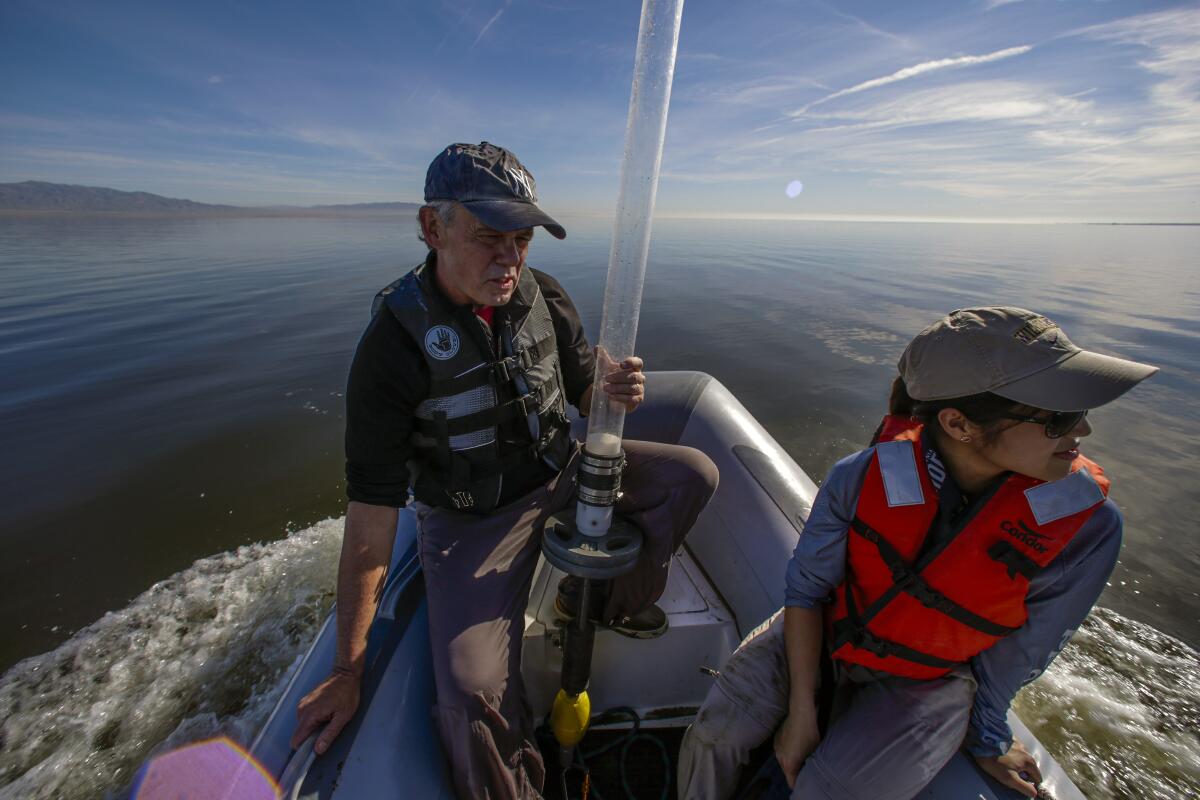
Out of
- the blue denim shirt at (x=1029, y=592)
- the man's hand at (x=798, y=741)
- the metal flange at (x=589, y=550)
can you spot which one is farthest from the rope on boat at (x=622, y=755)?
the blue denim shirt at (x=1029, y=592)

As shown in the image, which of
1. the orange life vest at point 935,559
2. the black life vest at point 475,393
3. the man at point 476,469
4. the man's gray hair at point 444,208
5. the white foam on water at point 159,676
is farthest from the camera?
the white foam on water at point 159,676

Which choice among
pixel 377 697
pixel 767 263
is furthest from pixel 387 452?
pixel 767 263

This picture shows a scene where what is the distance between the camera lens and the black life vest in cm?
159

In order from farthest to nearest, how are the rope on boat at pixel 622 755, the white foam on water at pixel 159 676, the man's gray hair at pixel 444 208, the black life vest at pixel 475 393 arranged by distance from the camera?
1. the white foam on water at pixel 159 676
2. the rope on boat at pixel 622 755
3. the black life vest at pixel 475 393
4. the man's gray hair at pixel 444 208

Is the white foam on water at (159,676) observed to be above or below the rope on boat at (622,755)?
below

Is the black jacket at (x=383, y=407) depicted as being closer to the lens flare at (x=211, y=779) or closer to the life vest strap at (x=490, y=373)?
the life vest strap at (x=490, y=373)

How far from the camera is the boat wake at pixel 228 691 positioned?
2309 millimetres

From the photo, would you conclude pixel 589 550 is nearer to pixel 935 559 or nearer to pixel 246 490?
pixel 935 559

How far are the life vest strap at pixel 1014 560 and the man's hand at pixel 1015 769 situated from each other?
1.57 feet

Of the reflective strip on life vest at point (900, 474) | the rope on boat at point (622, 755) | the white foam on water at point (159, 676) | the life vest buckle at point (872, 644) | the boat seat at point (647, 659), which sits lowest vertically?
the white foam on water at point (159, 676)

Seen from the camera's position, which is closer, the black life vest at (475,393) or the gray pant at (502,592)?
the gray pant at (502,592)

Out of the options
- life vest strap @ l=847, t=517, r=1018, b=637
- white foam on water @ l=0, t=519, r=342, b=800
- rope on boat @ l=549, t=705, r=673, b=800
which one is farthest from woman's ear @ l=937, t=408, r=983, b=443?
white foam on water @ l=0, t=519, r=342, b=800

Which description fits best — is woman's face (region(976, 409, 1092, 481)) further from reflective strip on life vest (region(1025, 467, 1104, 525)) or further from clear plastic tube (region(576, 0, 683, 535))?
clear plastic tube (region(576, 0, 683, 535))

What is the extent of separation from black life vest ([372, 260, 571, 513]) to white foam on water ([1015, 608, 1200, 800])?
2922mm
